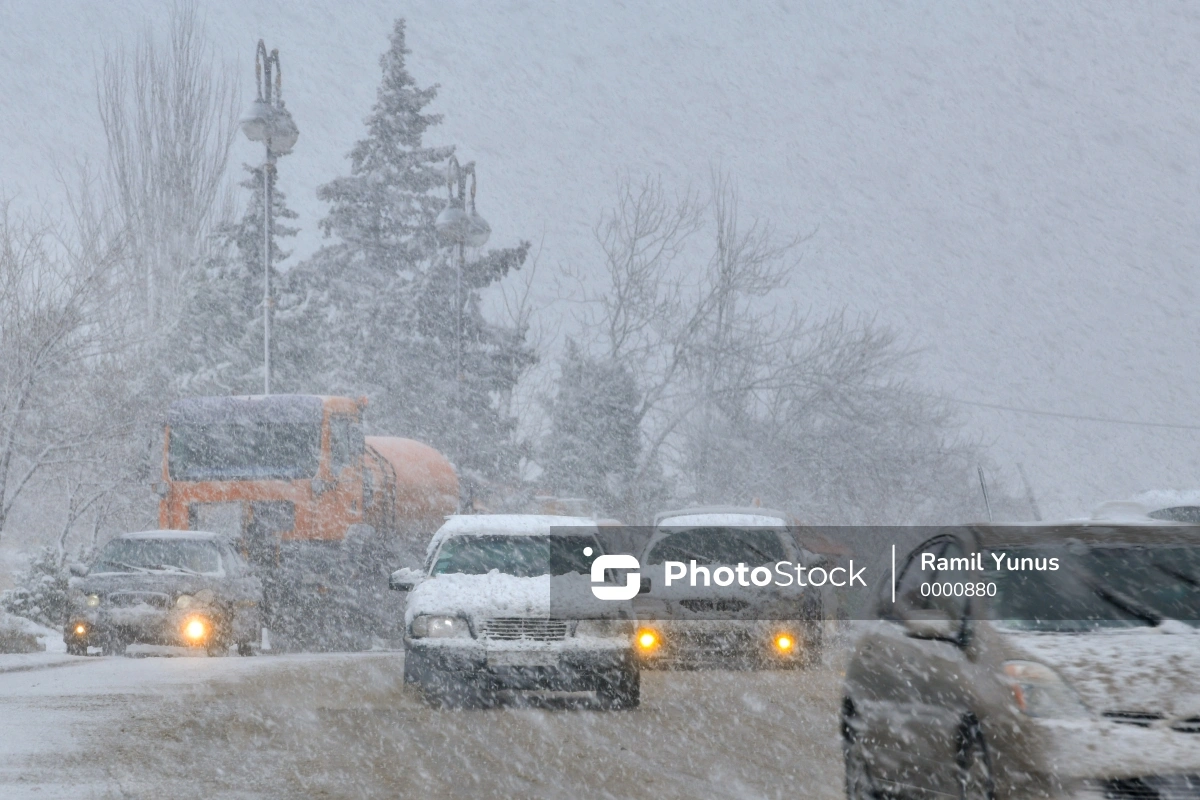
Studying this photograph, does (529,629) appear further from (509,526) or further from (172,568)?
(172,568)

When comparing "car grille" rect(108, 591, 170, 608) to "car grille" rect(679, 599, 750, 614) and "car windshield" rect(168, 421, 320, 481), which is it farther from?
"car grille" rect(679, 599, 750, 614)

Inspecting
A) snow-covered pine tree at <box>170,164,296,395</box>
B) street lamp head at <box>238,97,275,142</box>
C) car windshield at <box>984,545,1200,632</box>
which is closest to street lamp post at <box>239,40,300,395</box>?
street lamp head at <box>238,97,275,142</box>

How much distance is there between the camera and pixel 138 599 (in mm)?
21688

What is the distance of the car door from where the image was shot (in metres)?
7.13

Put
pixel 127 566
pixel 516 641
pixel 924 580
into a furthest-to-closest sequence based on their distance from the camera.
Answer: pixel 127 566
pixel 516 641
pixel 924 580

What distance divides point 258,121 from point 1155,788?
2311cm

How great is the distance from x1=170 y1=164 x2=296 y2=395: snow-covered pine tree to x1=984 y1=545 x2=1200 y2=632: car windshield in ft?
134

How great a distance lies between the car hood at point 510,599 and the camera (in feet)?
46.8

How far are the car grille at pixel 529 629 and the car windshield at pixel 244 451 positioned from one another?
38.3ft

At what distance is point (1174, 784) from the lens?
615 centimetres

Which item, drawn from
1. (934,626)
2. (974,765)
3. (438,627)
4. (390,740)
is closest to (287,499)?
(438,627)

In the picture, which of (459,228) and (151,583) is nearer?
(151,583)

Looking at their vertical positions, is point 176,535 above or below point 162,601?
above

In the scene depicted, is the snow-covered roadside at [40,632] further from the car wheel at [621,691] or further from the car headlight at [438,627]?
the car wheel at [621,691]
